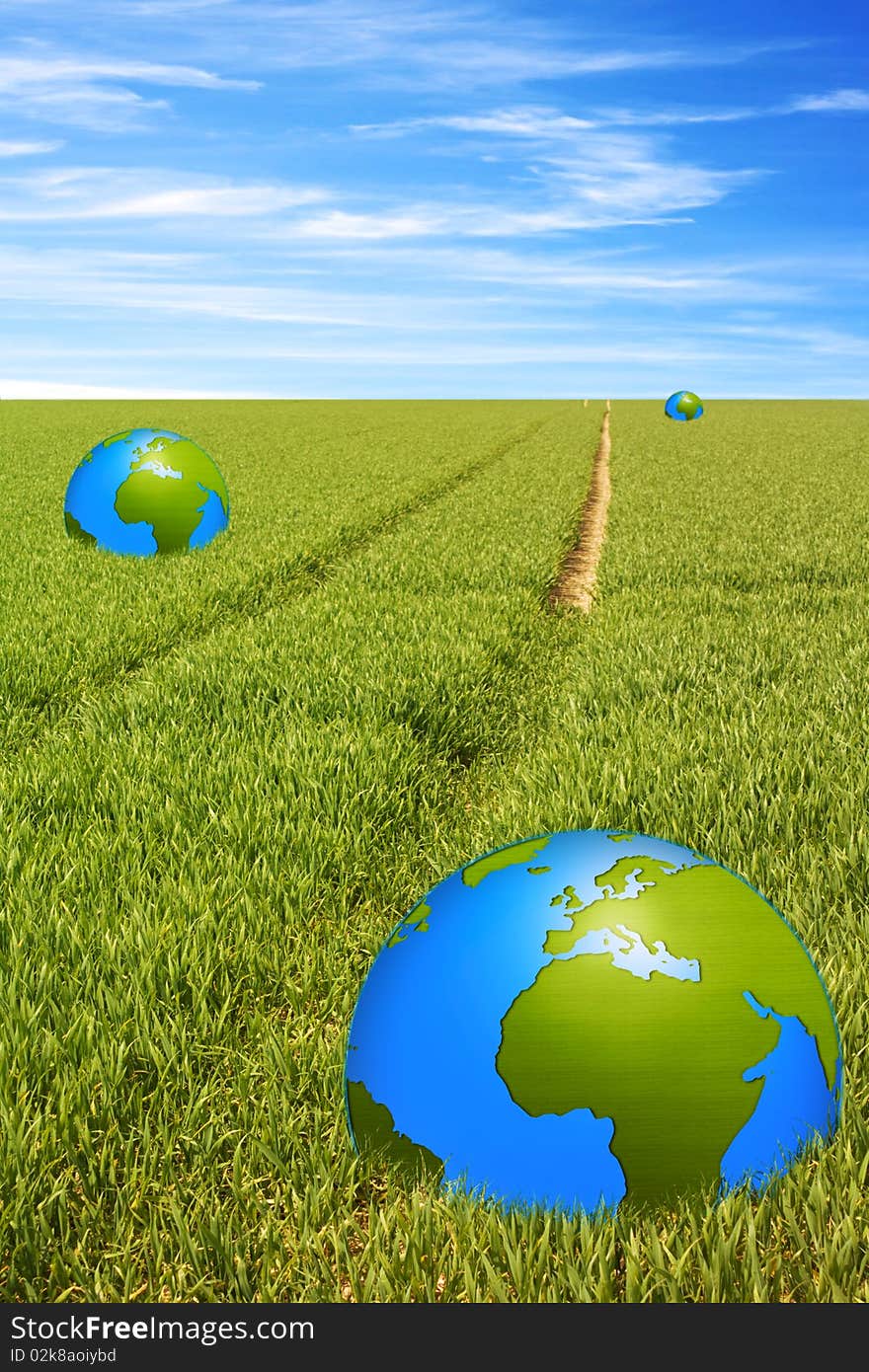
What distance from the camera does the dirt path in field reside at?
32.5 feet

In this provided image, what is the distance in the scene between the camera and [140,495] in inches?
394

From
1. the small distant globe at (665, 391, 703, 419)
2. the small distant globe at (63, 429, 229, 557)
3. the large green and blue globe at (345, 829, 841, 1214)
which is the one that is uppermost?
the small distant globe at (665, 391, 703, 419)

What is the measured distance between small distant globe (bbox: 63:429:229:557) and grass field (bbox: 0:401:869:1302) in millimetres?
471

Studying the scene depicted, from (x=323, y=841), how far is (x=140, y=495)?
742 centimetres

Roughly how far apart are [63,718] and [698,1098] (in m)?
4.84

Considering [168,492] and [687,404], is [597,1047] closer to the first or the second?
[168,492]

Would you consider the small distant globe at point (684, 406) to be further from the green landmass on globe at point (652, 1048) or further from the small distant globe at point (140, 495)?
the green landmass on globe at point (652, 1048)

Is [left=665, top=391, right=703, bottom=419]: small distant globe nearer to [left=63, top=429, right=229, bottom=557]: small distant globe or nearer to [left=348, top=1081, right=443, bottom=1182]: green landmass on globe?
[left=63, top=429, right=229, bottom=557]: small distant globe

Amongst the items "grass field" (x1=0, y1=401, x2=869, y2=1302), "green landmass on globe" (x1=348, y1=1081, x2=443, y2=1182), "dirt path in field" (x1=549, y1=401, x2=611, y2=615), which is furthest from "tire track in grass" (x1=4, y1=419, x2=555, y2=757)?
"green landmass on globe" (x1=348, y1=1081, x2=443, y2=1182)

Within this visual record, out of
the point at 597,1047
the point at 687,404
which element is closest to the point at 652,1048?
the point at 597,1047

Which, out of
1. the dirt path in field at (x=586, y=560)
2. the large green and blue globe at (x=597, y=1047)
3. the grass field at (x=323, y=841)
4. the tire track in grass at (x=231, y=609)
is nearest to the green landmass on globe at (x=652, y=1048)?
the large green and blue globe at (x=597, y=1047)

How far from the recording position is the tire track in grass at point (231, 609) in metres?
5.79

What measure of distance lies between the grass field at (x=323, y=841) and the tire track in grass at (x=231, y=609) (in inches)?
2.1
